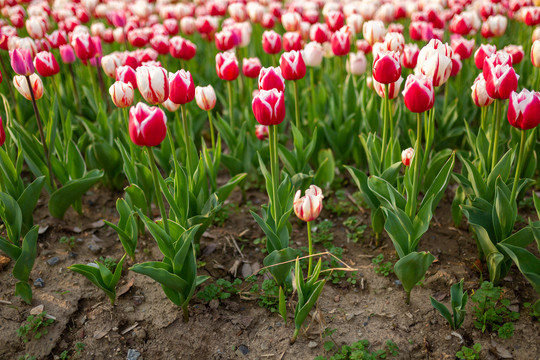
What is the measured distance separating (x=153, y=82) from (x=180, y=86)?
14cm

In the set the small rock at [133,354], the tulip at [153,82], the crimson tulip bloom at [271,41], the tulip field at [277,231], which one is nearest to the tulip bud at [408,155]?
the tulip field at [277,231]

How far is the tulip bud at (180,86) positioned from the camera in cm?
231

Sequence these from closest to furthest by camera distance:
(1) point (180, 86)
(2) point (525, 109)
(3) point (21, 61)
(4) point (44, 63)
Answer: (2) point (525, 109)
(1) point (180, 86)
(3) point (21, 61)
(4) point (44, 63)

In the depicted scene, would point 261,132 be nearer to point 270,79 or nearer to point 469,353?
point 270,79

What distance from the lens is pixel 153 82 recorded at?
7.31ft

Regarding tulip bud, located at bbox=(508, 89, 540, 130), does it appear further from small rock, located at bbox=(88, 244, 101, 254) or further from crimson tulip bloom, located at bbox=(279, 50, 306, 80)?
small rock, located at bbox=(88, 244, 101, 254)

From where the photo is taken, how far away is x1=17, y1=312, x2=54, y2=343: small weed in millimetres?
2457

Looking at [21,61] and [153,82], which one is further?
[21,61]

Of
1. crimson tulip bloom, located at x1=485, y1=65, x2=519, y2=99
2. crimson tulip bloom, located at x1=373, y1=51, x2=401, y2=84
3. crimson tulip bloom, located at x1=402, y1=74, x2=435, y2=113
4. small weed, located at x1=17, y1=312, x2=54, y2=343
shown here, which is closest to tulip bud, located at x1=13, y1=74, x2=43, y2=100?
small weed, located at x1=17, y1=312, x2=54, y2=343

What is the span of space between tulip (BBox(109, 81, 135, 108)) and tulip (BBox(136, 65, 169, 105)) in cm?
39

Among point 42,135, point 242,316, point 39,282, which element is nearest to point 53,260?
point 39,282

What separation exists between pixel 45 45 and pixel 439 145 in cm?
312

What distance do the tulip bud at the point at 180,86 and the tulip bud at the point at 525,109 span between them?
1.45 meters

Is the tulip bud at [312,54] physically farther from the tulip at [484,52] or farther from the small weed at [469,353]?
the small weed at [469,353]
